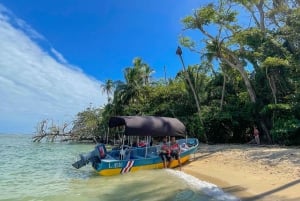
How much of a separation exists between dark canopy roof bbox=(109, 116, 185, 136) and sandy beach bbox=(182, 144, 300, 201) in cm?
192

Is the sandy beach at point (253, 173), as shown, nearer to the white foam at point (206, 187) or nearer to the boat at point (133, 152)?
the white foam at point (206, 187)

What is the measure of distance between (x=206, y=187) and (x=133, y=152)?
6189mm

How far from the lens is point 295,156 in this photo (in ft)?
48.9

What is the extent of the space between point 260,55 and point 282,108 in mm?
4214

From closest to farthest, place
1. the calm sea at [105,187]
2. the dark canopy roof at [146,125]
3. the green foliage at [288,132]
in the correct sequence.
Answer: the calm sea at [105,187], the dark canopy roof at [146,125], the green foliage at [288,132]

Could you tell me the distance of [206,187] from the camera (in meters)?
11.1

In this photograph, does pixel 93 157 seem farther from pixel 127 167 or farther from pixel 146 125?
pixel 146 125

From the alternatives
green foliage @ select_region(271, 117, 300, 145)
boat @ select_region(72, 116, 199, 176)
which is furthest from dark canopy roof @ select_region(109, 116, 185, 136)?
green foliage @ select_region(271, 117, 300, 145)

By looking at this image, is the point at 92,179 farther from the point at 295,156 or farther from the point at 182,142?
the point at 295,156

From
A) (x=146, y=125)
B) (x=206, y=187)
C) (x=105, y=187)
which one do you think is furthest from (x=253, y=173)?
(x=105, y=187)

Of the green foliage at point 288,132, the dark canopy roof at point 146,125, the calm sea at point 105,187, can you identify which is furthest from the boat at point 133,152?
the green foliage at point 288,132

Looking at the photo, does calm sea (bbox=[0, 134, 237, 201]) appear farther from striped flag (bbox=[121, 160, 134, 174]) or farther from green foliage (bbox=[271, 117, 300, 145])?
green foliage (bbox=[271, 117, 300, 145])

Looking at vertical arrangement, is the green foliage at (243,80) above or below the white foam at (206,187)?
above

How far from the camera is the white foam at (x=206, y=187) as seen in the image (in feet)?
31.1
